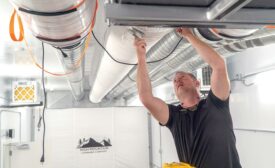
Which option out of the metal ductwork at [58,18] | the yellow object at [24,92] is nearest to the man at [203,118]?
the metal ductwork at [58,18]

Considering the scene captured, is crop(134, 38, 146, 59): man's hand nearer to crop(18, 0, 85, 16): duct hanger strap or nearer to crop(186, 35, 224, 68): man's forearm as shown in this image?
crop(186, 35, 224, 68): man's forearm

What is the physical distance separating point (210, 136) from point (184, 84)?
0.45 m

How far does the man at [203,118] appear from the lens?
136cm

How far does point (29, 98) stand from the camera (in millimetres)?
4137

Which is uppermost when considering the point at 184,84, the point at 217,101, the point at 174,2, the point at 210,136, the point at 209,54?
the point at 174,2

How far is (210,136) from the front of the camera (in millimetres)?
1449

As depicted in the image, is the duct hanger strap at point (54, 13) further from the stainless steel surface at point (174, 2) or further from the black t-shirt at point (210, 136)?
the black t-shirt at point (210, 136)

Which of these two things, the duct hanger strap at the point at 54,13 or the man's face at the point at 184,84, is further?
the man's face at the point at 184,84

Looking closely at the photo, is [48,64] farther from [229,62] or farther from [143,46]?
[143,46]

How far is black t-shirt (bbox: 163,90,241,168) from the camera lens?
55.9 inches

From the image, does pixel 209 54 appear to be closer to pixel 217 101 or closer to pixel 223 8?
pixel 217 101

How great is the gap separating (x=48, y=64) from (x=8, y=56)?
0.81m

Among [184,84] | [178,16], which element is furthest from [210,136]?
[178,16]

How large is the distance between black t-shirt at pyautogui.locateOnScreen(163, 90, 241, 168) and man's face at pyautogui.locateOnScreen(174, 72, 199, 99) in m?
0.17
